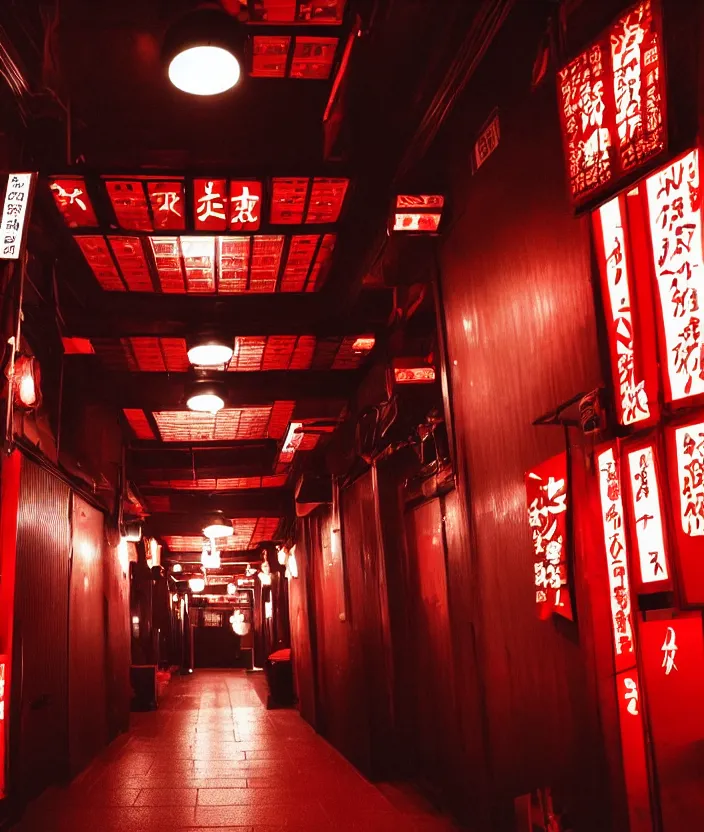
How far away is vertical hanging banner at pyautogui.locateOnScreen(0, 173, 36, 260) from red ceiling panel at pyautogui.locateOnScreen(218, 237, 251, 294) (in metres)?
2.53

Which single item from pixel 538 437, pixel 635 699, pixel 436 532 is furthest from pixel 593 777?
pixel 436 532

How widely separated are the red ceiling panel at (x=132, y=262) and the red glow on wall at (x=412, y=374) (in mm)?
3253

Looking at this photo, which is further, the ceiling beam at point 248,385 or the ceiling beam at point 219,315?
the ceiling beam at point 248,385

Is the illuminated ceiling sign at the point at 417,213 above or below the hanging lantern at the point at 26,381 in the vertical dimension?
above

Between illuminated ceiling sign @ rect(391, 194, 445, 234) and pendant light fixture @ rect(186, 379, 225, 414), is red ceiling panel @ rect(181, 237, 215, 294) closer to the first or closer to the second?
illuminated ceiling sign @ rect(391, 194, 445, 234)

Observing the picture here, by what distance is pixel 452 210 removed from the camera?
8.09 meters

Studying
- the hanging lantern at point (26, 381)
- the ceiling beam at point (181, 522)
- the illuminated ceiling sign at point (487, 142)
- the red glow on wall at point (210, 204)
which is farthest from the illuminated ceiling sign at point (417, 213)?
the ceiling beam at point (181, 522)

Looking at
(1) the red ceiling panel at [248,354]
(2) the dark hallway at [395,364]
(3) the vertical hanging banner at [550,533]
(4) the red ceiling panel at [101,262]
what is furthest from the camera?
(1) the red ceiling panel at [248,354]

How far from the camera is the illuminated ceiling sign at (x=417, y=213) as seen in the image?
7.95 meters

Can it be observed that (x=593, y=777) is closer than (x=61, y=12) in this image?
Yes

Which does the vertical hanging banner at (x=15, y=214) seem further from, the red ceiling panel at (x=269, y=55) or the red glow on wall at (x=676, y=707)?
the red glow on wall at (x=676, y=707)

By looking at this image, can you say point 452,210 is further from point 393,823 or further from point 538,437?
point 393,823

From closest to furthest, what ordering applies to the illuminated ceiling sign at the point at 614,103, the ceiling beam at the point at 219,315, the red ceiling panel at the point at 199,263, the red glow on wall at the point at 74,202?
the illuminated ceiling sign at the point at 614,103, the red glow on wall at the point at 74,202, the red ceiling panel at the point at 199,263, the ceiling beam at the point at 219,315

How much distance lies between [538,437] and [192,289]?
6.03 m
